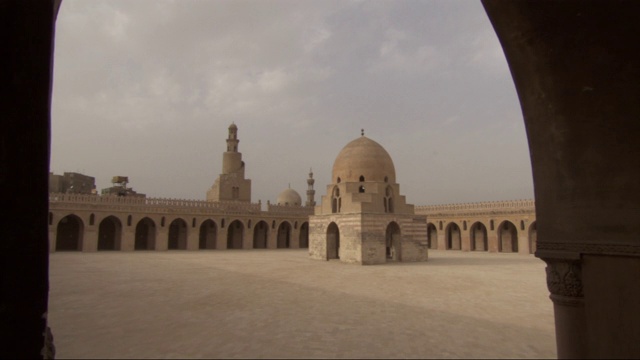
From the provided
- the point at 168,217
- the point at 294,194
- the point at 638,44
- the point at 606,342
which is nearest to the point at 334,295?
the point at 606,342

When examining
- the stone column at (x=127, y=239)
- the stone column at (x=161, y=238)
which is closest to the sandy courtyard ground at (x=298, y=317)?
the stone column at (x=127, y=239)

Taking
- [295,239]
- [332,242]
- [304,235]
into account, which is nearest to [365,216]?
[332,242]

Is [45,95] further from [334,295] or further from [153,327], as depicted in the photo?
[334,295]

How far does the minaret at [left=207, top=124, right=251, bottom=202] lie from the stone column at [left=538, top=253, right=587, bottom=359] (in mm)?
35094

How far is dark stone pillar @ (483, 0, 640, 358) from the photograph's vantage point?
3516mm

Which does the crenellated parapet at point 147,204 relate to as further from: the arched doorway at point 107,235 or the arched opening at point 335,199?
the arched opening at point 335,199

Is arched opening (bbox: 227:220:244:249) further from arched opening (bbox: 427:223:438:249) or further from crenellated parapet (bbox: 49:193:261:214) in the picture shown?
arched opening (bbox: 427:223:438:249)

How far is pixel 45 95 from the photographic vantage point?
2875mm

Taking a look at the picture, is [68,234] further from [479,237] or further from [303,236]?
[479,237]

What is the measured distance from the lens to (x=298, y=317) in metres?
8.09

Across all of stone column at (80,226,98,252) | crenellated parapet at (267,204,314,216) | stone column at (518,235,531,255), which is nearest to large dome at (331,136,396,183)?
stone column at (518,235,531,255)

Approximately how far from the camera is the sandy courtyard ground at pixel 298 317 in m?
5.97

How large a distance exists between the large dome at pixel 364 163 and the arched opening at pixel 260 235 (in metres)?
14.1

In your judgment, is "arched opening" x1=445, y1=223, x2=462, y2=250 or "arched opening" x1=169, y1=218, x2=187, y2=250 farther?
"arched opening" x1=445, y1=223, x2=462, y2=250
